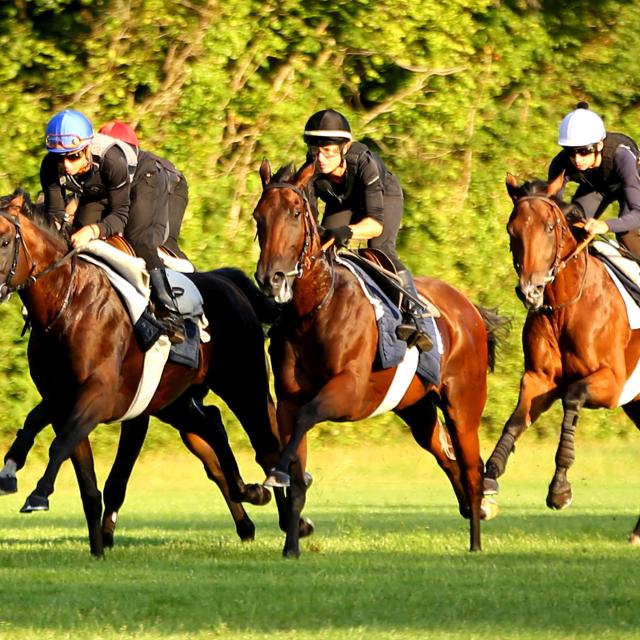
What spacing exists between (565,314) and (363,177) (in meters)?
1.72

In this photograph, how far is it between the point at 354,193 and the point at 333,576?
8.95 ft

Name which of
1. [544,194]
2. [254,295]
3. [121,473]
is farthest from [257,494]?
[544,194]

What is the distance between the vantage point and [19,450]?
34.9 feet

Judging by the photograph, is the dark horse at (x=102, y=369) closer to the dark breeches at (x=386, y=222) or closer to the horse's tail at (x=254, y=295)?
the horse's tail at (x=254, y=295)

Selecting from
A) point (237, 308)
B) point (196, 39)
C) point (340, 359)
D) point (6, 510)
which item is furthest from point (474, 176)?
point (340, 359)

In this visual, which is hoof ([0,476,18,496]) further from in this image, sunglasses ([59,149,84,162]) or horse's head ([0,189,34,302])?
sunglasses ([59,149,84,162])

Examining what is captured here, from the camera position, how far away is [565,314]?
11203mm

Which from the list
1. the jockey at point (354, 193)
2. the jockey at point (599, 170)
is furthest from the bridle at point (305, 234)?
the jockey at point (599, 170)

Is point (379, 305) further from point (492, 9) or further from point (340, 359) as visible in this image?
point (492, 9)

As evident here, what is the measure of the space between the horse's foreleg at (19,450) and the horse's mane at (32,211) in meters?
1.11

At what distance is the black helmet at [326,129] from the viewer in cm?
1020

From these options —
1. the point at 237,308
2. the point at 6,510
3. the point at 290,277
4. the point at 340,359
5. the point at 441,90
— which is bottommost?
the point at 6,510

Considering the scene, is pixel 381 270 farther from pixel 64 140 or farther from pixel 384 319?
pixel 64 140

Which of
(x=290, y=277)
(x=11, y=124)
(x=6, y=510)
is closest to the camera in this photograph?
(x=290, y=277)
